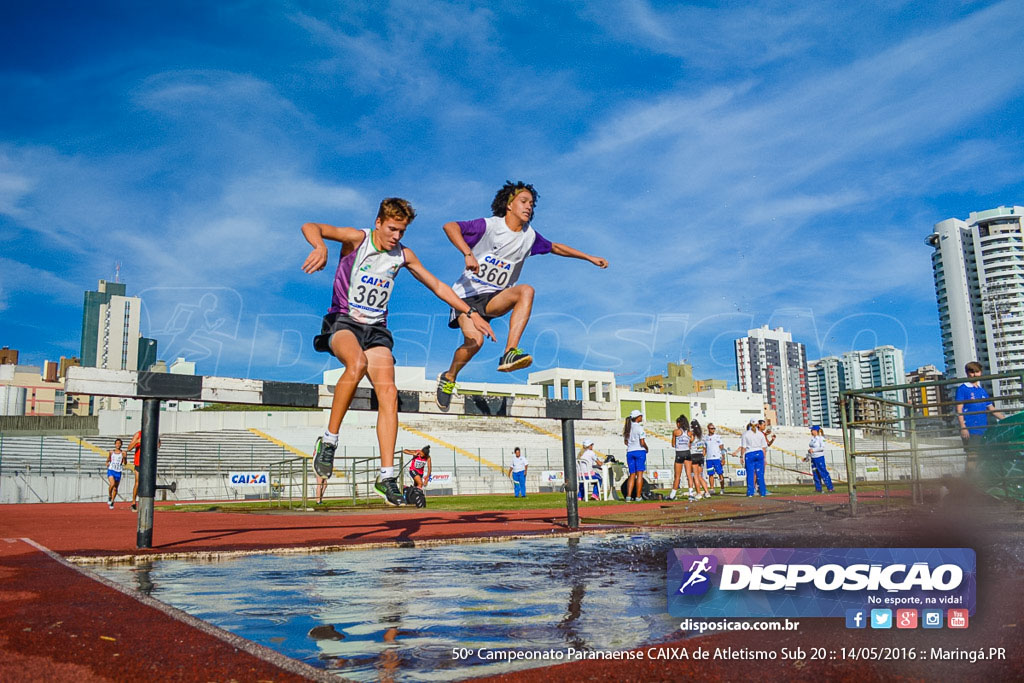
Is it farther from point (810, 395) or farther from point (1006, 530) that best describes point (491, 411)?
point (810, 395)

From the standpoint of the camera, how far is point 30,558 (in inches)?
203

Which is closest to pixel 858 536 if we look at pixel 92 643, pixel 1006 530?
pixel 1006 530

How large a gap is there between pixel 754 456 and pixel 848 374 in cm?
13984

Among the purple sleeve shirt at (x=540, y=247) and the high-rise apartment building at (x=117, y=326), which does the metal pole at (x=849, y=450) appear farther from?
the high-rise apartment building at (x=117, y=326)

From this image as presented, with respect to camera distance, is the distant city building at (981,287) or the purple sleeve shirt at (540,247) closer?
the purple sleeve shirt at (540,247)

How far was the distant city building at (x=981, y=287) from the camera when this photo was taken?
74188 millimetres

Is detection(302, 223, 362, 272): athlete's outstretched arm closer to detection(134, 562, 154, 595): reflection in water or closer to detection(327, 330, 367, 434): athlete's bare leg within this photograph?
detection(327, 330, 367, 434): athlete's bare leg

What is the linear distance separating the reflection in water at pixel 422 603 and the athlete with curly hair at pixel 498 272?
5.98ft

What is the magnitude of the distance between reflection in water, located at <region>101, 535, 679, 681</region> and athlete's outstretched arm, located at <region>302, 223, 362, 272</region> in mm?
2245

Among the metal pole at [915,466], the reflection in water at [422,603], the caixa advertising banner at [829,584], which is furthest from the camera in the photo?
the metal pole at [915,466]

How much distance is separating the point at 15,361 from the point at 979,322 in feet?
470

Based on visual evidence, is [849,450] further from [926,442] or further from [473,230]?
[473,230]

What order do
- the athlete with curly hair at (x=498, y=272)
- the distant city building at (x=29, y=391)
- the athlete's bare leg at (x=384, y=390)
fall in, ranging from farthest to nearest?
1. the distant city building at (x=29, y=391)
2. the athlete with curly hair at (x=498, y=272)
3. the athlete's bare leg at (x=384, y=390)

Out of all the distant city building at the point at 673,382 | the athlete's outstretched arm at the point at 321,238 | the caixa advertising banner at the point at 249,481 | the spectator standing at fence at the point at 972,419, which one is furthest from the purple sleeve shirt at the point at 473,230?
the distant city building at the point at 673,382
